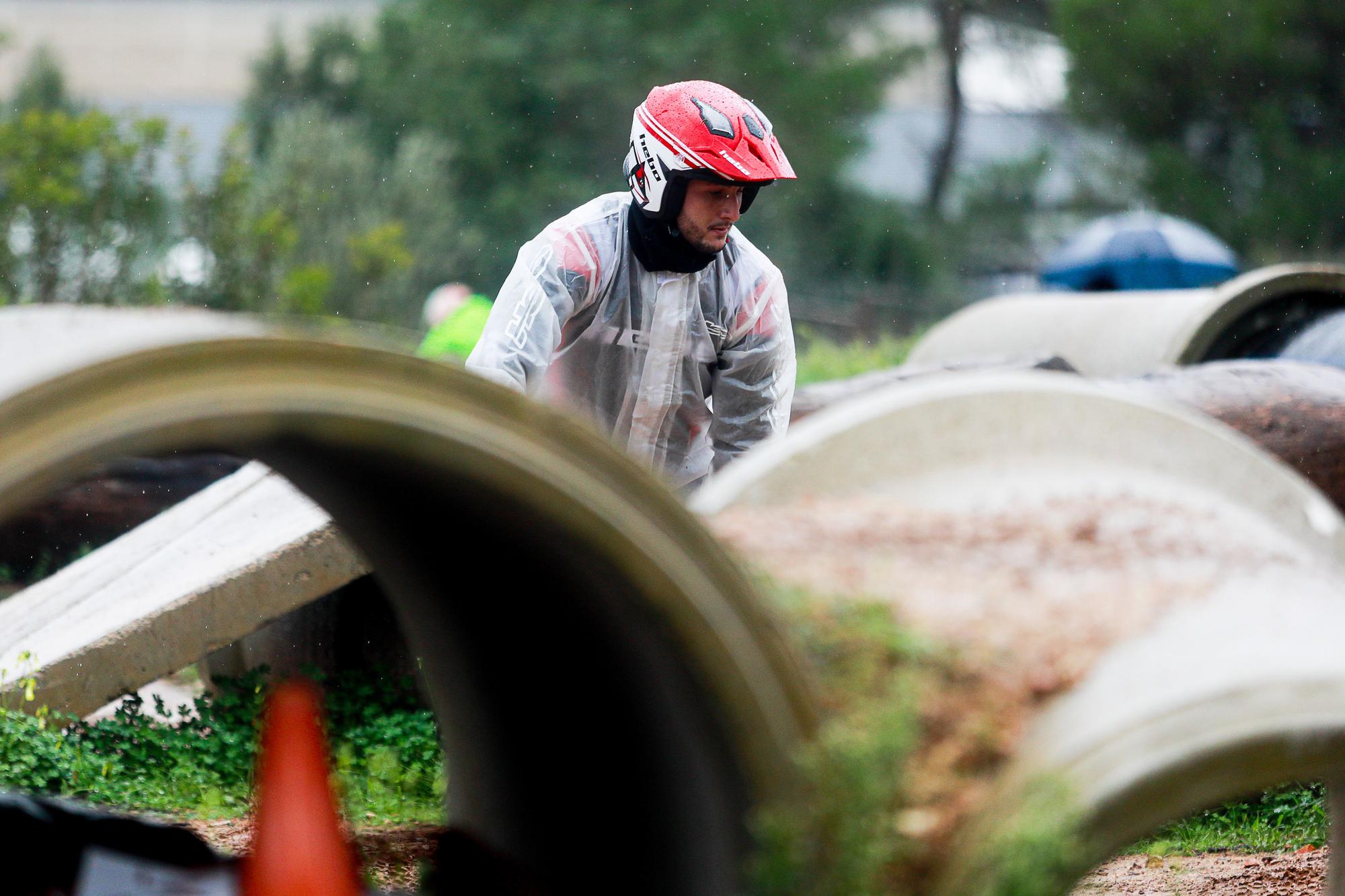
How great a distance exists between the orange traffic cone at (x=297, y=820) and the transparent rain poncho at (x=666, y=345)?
7.28ft

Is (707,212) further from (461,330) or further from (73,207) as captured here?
(73,207)

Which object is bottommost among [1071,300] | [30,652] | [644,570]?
[644,570]

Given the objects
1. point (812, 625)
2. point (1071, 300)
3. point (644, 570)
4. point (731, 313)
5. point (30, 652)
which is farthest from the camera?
point (1071, 300)

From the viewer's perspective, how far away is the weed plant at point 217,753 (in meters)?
5.41

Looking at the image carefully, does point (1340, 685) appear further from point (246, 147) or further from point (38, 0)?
point (38, 0)

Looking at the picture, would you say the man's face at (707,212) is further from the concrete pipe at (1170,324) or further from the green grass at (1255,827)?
the concrete pipe at (1170,324)

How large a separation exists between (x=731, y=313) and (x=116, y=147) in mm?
10934

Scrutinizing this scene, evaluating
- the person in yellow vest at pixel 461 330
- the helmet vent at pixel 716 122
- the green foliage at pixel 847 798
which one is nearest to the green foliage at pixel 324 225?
the person in yellow vest at pixel 461 330

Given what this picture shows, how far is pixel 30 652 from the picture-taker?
5.82m

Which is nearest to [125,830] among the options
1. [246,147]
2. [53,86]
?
[246,147]

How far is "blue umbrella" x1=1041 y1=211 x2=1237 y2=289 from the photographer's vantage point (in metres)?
15.8

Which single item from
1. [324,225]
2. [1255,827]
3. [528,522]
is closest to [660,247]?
[528,522]

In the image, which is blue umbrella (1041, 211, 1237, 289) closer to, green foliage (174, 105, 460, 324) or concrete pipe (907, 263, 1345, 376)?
concrete pipe (907, 263, 1345, 376)

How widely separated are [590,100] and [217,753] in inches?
1044
